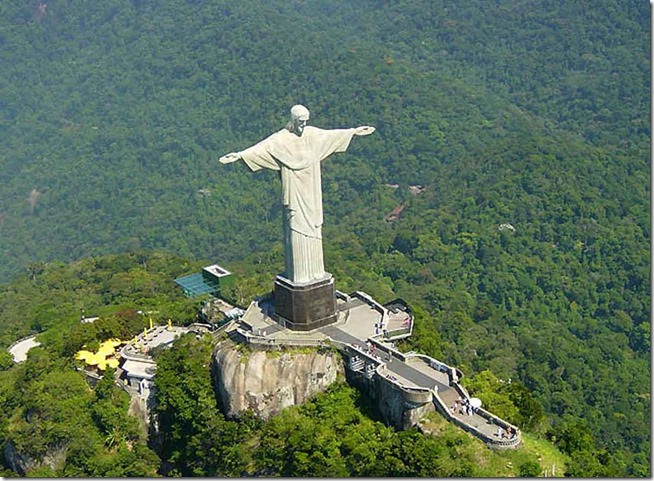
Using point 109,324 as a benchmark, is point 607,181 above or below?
below

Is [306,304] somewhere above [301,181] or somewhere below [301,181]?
below

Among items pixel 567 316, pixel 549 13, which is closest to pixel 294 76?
pixel 549 13

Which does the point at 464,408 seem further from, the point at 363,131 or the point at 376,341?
the point at 363,131

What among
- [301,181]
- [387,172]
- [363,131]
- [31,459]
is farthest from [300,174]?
[387,172]

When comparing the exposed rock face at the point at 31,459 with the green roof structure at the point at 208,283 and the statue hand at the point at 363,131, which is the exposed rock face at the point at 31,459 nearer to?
the green roof structure at the point at 208,283

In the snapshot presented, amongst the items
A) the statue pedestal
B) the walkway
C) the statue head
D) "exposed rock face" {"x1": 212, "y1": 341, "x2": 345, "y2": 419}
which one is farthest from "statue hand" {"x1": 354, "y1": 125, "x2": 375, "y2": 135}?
"exposed rock face" {"x1": 212, "y1": 341, "x2": 345, "y2": 419}

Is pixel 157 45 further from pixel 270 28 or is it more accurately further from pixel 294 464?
pixel 294 464

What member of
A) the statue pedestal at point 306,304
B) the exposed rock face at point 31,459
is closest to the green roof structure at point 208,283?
the statue pedestal at point 306,304
